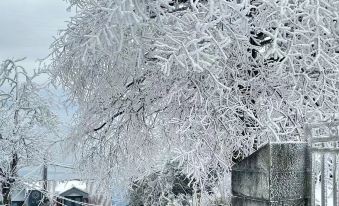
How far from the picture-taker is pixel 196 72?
9.93m

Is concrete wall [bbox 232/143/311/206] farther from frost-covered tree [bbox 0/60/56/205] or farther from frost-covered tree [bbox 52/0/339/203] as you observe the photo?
frost-covered tree [bbox 0/60/56/205]

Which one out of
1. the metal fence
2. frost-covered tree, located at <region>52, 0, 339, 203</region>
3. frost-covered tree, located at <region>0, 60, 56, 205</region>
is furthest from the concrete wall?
frost-covered tree, located at <region>0, 60, 56, 205</region>

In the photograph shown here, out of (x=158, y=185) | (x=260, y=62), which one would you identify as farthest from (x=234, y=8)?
(x=158, y=185)

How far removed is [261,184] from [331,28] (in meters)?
4.80

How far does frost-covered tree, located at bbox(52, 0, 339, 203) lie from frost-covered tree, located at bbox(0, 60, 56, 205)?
7.47 m

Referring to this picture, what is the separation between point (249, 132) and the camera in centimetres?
1184

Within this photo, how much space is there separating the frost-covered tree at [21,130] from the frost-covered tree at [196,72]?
7472mm

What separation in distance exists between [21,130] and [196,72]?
41.9 feet

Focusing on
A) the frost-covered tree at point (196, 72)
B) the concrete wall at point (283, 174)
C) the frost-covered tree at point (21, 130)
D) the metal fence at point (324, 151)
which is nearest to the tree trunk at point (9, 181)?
the frost-covered tree at point (21, 130)

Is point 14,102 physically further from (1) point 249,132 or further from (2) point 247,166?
(2) point 247,166

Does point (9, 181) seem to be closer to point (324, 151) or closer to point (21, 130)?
point (21, 130)

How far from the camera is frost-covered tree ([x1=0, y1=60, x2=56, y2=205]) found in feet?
67.2

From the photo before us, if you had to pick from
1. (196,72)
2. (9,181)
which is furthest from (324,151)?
(9,181)

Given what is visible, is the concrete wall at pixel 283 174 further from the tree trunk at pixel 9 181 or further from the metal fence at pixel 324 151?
the tree trunk at pixel 9 181
